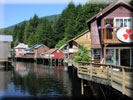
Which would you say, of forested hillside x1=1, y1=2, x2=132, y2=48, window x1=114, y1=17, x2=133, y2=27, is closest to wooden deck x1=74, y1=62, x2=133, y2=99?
window x1=114, y1=17, x2=133, y2=27

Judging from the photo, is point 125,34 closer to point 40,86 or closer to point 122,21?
point 122,21

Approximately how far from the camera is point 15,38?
85875 millimetres

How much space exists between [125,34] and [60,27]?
48.2 m

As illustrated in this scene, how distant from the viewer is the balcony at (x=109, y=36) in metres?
11.3

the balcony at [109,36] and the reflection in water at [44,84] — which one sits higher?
the balcony at [109,36]

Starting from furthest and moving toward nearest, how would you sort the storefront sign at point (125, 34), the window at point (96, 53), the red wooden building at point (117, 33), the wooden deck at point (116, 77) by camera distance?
the window at point (96, 53) → the red wooden building at point (117, 33) → the storefront sign at point (125, 34) → the wooden deck at point (116, 77)

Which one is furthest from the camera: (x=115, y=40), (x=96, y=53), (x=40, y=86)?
(x=96, y=53)

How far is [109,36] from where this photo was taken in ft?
38.4

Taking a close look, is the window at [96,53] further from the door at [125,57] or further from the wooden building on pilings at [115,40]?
the door at [125,57]

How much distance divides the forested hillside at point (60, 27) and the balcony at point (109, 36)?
54.8 ft

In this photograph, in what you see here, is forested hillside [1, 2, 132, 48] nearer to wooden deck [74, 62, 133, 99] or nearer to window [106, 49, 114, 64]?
window [106, 49, 114, 64]

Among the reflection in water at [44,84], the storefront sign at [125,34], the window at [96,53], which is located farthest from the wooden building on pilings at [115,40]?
the window at [96,53]

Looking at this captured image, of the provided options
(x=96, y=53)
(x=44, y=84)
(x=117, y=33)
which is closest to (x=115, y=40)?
(x=117, y=33)

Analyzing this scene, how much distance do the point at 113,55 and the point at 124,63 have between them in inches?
32.0
